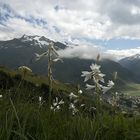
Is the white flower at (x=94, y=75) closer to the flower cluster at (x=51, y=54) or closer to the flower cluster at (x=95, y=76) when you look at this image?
the flower cluster at (x=95, y=76)

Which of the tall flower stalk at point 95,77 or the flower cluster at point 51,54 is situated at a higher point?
the flower cluster at point 51,54

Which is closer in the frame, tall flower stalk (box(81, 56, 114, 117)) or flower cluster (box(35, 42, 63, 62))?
tall flower stalk (box(81, 56, 114, 117))

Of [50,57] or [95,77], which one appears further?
[50,57]

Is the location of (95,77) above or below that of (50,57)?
below

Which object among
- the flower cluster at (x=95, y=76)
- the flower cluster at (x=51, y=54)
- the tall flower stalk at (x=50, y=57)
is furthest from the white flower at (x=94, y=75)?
the flower cluster at (x=51, y=54)

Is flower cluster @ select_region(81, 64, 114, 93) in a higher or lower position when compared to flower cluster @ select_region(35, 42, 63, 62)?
lower

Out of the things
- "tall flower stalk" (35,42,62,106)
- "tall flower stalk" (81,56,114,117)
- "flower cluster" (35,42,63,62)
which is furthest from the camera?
"flower cluster" (35,42,63,62)

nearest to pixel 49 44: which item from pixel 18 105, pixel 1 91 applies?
pixel 18 105

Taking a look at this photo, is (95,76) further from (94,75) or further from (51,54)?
(51,54)

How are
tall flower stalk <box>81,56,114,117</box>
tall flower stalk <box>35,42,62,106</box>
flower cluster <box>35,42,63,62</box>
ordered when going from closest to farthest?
tall flower stalk <box>81,56,114,117</box>
tall flower stalk <box>35,42,62,106</box>
flower cluster <box>35,42,63,62</box>

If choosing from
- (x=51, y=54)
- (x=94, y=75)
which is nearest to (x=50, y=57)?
(x=51, y=54)

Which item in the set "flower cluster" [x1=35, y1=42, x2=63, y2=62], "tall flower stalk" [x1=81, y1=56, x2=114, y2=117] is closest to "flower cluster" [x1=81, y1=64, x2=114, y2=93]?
"tall flower stalk" [x1=81, y1=56, x2=114, y2=117]

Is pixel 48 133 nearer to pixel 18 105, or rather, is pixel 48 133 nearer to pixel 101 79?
pixel 101 79

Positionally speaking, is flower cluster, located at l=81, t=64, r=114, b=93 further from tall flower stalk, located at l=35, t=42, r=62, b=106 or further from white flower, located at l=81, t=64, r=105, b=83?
tall flower stalk, located at l=35, t=42, r=62, b=106
